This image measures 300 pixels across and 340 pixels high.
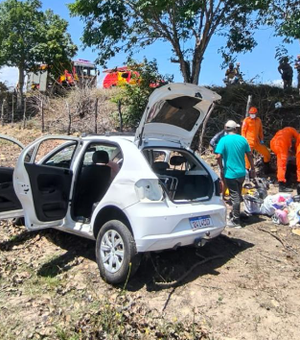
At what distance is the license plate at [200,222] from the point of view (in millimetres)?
4094

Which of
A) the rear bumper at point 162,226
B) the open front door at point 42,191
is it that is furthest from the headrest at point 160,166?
the open front door at point 42,191

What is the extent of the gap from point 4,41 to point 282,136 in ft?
55.8

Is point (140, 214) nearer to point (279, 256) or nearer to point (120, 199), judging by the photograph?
point (120, 199)

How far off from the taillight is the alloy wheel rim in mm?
536

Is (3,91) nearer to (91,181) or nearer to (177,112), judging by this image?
(91,181)

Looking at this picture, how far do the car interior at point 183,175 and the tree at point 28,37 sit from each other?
55.6 feet

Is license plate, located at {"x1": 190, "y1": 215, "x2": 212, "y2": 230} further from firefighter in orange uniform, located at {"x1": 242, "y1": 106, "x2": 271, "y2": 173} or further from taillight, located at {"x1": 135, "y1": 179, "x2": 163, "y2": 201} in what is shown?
firefighter in orange uniform, located at {"x1": 242, "y1": 106, "x2": 271, "y2": 173}

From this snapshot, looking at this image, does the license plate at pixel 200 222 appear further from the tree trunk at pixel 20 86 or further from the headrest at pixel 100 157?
the tree trunk at pixel 20 86

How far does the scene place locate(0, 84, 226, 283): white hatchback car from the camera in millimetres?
3844

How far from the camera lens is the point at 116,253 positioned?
13.1ft

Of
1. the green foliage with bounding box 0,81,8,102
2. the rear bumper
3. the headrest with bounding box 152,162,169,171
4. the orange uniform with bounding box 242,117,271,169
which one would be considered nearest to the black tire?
the rear bumper

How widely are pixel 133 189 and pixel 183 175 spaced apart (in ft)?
4.14

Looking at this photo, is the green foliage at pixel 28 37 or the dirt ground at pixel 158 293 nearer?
the dirt ground at pixel 158 293

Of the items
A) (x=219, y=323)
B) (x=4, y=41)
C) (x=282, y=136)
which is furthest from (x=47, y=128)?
(x=219, y=323)
